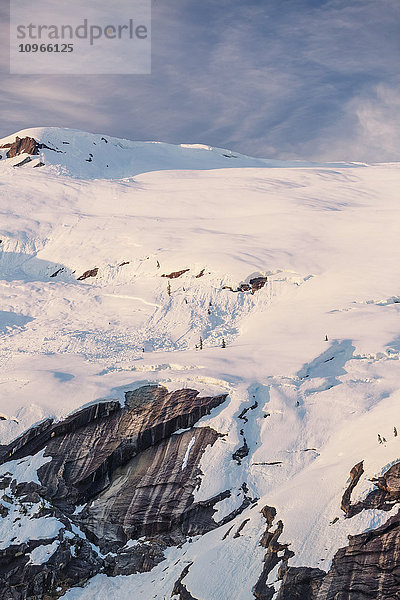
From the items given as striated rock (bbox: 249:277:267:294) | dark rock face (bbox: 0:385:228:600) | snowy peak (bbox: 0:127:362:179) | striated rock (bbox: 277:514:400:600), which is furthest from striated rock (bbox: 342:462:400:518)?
snowy peak (bbox: 0:127:362:179)

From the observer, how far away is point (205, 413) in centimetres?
1784

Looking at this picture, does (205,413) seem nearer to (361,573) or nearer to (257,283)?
(361,573)

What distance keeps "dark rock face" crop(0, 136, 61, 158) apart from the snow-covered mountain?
2809 cm

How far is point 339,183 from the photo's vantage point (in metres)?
54.5

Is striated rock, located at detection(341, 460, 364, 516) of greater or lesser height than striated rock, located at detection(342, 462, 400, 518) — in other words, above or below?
below

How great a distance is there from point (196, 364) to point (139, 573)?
810 cm

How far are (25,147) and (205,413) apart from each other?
53.8 meters

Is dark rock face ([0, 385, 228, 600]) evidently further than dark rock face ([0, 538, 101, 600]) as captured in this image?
Yes

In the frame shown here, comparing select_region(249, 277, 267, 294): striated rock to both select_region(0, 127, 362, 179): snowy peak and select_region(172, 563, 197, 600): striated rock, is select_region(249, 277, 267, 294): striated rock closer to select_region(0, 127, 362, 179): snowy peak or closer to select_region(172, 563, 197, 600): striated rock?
select_region(172, 563, 197, 600): striated rock

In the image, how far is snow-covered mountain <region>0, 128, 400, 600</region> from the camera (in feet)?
Answer: 42.3

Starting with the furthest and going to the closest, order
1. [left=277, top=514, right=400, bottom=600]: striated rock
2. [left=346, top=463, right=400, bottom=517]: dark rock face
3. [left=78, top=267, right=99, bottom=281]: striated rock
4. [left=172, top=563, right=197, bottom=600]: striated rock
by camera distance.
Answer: [left=78, top=267, right=99, bottom=281]: striated rock → [left=172, top=563, right=197, bottom=600]: striated rock → [left=346, top=463, right=400, bottom=517]: dark rock face → [left=277, top=514, right=400, bottom=600]: striated rock

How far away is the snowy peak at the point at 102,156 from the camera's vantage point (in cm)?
6075

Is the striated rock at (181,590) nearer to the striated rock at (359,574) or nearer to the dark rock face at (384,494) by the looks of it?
the striated rock at (359,574)

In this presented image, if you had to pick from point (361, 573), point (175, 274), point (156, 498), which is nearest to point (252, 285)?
point (175, 274)
